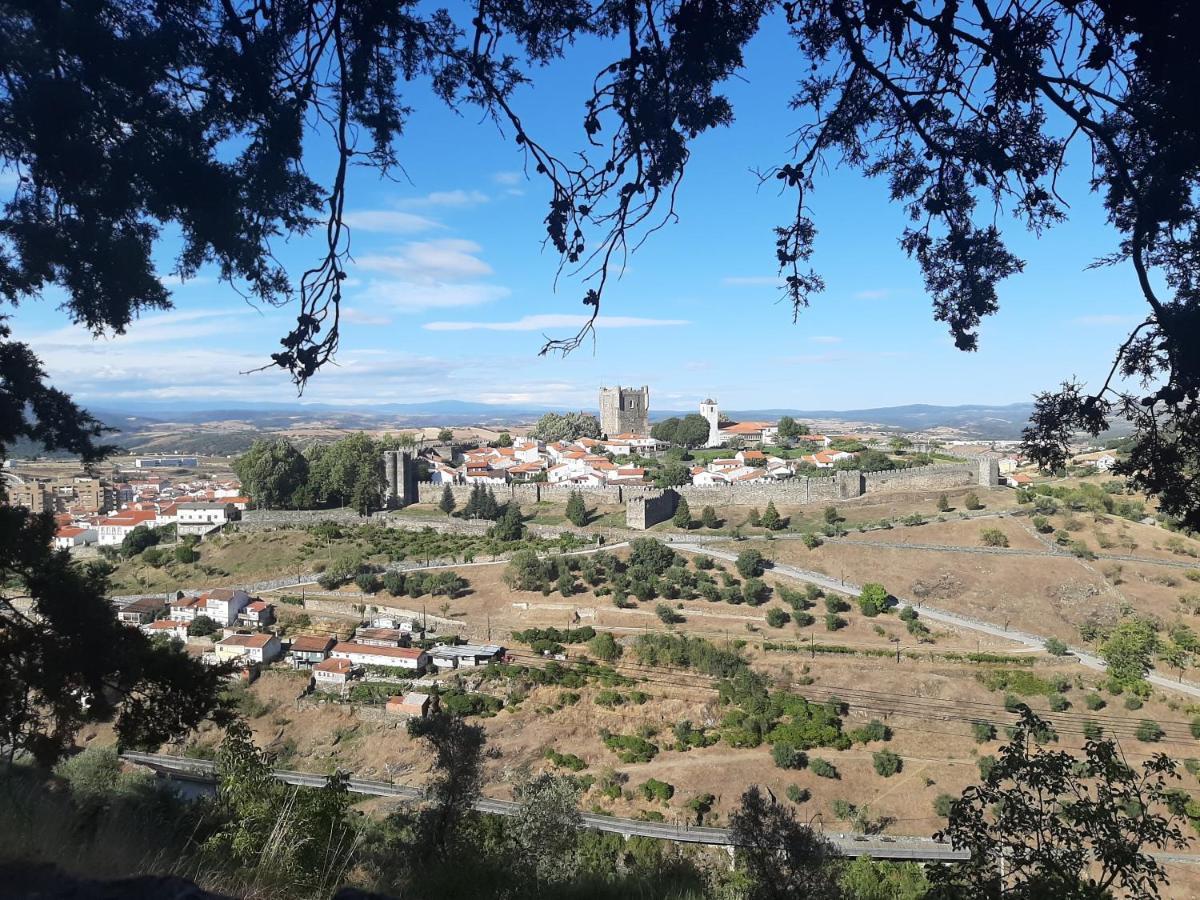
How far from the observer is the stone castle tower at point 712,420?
4912 centimetres

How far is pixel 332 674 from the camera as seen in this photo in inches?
723

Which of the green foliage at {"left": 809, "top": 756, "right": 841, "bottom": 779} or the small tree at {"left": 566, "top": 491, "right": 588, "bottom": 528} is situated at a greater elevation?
the small tree at {"left": 566, "top": 491, "right": 588, "bottom": 528}

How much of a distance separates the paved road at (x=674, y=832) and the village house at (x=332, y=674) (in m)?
4.84

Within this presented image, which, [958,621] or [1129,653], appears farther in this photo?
[958,621]

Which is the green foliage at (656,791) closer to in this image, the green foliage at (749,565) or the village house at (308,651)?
the green foliage at (749,565)

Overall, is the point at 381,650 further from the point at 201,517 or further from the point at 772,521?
the point at 201,517

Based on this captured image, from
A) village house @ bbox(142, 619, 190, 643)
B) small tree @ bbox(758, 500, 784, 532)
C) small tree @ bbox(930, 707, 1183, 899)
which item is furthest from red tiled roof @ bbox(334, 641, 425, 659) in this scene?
small tree @ bbox(930, 707, 1183, 899)

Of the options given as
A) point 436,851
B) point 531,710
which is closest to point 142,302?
point 436,851

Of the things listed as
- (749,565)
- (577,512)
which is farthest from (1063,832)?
(577,512)

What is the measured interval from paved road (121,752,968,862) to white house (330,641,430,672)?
5.53 m

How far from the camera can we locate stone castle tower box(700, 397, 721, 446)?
49125mm

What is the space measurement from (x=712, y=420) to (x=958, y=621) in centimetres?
3227

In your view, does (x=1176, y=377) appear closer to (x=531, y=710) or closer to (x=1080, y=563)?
(x=531, y=710)

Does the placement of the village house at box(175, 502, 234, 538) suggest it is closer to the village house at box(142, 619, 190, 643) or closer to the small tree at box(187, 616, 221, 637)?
the village house at box(142, 619, 190, 643)
